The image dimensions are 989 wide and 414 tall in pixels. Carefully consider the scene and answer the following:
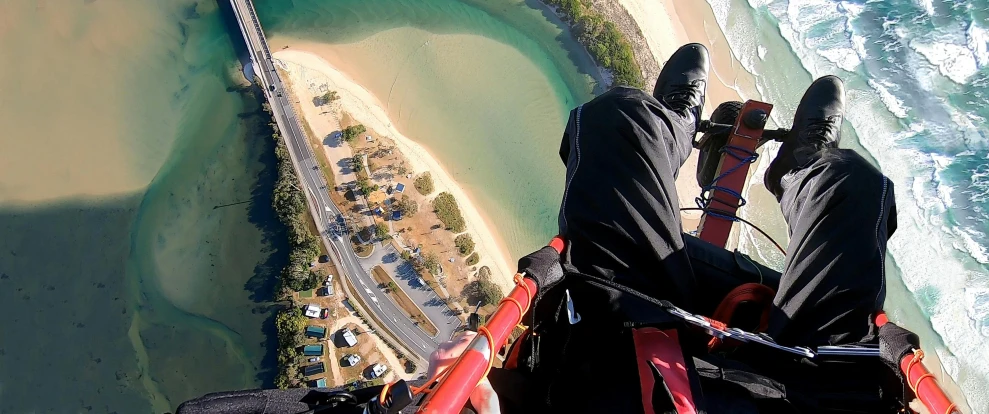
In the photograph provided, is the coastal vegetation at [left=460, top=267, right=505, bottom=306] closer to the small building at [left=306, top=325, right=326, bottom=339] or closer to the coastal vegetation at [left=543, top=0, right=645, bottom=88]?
the small building at [left=306, top=325, right=326, bottom=339]

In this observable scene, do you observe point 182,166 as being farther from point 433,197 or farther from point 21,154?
point 433,197

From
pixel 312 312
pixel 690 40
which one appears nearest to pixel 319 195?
pixel 312 312

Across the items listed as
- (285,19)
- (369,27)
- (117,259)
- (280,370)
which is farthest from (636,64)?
(117,259)

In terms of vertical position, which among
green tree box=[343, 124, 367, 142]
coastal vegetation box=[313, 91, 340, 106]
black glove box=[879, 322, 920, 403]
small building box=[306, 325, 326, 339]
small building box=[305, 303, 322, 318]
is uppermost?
coastal vegetation box=[313, 91, 340, 106]

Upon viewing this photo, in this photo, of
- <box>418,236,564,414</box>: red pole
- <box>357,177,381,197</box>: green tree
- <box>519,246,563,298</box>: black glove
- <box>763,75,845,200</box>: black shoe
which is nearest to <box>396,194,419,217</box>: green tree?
<box>357,177,381,197</box>: green tree

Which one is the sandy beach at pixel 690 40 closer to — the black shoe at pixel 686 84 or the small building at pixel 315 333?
the black shoe at pixel 686 84

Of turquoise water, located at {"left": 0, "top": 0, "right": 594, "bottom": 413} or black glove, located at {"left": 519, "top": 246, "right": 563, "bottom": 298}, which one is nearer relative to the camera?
black glove, located at {"left": 519, "top": 246, "right": 563, "bottom": 298}

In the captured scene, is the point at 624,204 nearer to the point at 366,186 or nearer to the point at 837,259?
the point at 837,259

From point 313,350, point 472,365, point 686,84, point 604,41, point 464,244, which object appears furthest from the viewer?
point 604,41
